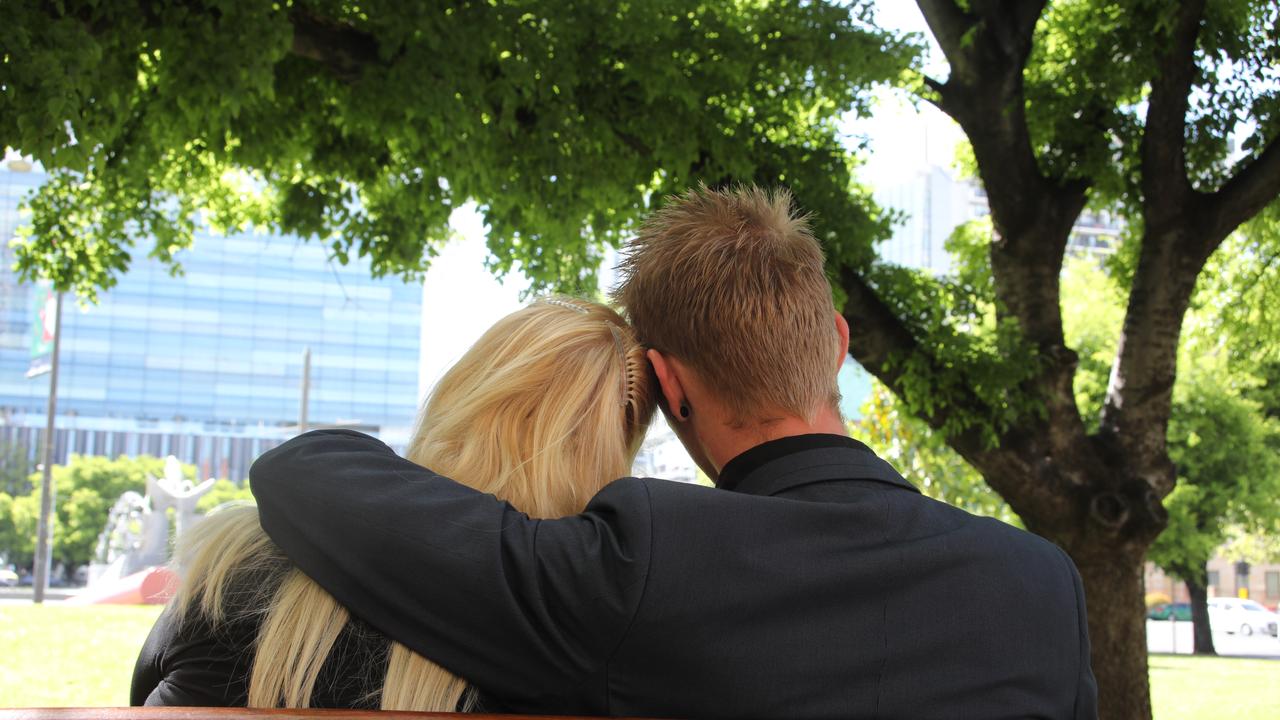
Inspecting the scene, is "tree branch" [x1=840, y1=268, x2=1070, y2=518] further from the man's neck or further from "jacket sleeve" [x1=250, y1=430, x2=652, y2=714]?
"jacket sleeve" [x1=250, y1=430, x2=652, y2=714]

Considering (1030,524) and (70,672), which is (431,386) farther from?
(70,672)

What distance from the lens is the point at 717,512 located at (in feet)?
4.83

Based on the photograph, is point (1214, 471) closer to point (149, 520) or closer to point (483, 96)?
point (483, 96)

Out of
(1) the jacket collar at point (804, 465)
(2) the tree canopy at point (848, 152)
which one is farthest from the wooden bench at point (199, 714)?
(2) the tree canopy at point (848, 152)

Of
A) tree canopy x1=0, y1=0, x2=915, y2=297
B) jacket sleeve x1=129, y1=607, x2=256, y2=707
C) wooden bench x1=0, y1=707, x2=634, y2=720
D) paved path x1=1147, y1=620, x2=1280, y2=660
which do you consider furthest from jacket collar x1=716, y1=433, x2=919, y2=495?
paved path x1=1147, y1=620, x2=1280, y2=660

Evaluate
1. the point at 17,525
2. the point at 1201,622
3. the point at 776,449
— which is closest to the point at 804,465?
the point at 776,449

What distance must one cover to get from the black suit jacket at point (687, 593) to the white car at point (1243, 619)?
46.4m

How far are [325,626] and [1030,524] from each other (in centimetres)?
719

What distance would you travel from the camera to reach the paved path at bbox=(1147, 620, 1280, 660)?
116 ft

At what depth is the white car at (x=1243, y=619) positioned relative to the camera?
43781mm

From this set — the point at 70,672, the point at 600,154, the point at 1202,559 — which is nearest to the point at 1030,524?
the point at 600,154

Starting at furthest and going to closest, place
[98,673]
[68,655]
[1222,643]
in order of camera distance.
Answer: [1222,643] → [68,655] → [98,673]

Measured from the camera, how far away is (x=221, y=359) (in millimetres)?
110625

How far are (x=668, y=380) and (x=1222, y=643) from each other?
45.0 metres
